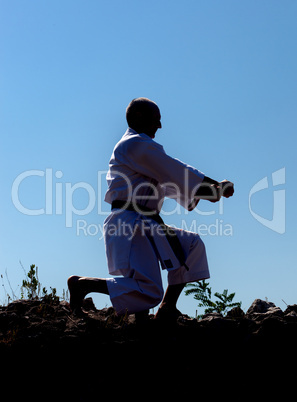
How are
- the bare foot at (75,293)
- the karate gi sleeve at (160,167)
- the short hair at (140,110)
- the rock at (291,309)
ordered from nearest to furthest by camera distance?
the bare foot at (75,293), the karate gi sleeve at (160,167), the short hair at (140,110), the rock at (291,309)

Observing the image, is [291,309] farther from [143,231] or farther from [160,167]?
[160,167]

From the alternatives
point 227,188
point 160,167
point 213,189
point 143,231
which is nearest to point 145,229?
point 143,231

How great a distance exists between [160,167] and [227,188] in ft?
2.43

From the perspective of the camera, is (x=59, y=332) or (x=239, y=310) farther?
(x=239, y=310)

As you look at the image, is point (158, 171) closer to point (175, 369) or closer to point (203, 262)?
point (203, 262)

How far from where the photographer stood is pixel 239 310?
6.85m

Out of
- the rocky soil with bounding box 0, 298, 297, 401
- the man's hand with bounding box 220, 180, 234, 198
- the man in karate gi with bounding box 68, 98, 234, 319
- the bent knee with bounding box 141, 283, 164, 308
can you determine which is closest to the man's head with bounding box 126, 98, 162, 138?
the man in karate gi with bounding box 68, 98, 234, 319

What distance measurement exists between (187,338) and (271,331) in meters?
0.86

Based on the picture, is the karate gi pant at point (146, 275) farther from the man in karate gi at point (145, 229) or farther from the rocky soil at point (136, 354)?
the rocky soil at point (136, 354)

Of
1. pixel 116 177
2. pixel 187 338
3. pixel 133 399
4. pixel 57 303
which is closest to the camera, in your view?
pixel 133 399

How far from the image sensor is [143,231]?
6277 mm

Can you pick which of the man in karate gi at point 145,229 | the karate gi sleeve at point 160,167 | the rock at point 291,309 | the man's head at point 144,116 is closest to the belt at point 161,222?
the man in karate gi at point 145,229

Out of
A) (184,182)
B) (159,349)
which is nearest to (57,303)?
(159,349)

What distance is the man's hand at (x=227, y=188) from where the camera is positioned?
628cm
